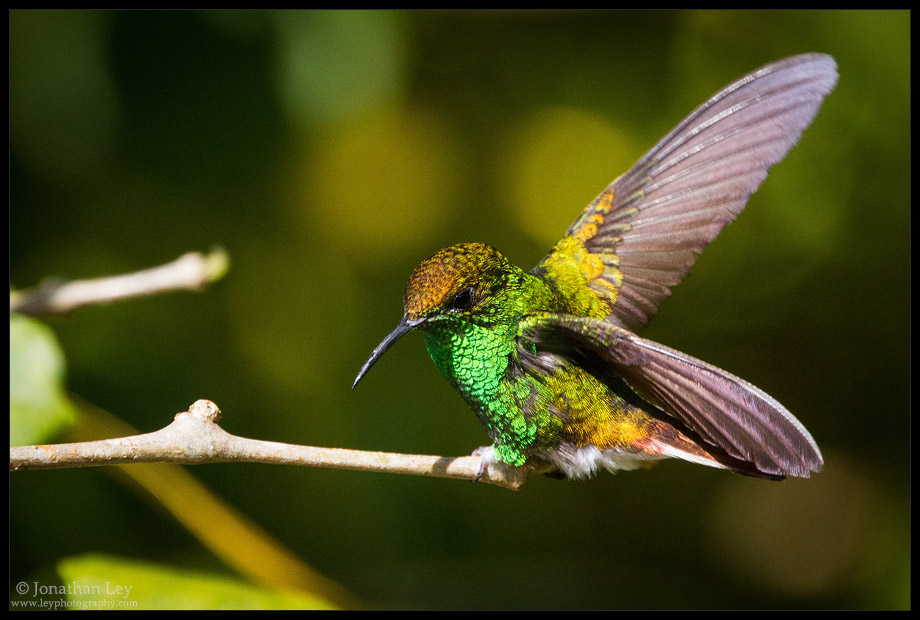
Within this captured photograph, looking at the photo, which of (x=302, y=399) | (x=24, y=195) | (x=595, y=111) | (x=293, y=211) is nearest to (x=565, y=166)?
(x=595, y=111)

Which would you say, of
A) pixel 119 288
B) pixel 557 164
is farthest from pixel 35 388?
pixel 557 164

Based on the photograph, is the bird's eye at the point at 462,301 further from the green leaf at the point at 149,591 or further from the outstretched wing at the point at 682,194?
the green leaf at the point at 149,591

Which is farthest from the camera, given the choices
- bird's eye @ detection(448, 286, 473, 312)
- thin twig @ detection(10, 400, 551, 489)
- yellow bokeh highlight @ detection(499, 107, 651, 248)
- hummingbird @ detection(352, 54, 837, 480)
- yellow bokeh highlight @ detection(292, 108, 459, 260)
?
yellow bokeh highlight @ detection(499, 107, 651, 248)

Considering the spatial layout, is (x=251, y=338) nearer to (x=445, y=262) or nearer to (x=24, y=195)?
(x=24, y=195)

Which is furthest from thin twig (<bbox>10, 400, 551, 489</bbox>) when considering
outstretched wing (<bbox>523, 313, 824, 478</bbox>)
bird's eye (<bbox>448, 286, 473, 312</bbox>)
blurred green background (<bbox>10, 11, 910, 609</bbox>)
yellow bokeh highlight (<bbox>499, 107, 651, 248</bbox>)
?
yellow bokeh highlight (<bbox>499, 107, 651, 248</bbox>)

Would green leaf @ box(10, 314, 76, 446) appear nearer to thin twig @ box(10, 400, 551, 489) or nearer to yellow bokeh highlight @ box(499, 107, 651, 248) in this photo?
thin twig @ box(10, 400, 551, 489)

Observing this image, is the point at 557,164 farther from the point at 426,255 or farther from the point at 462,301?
the point at 462,301

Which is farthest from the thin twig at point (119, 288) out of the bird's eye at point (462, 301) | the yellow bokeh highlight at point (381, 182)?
the yellow bokeh highlight at point (381, 182)
